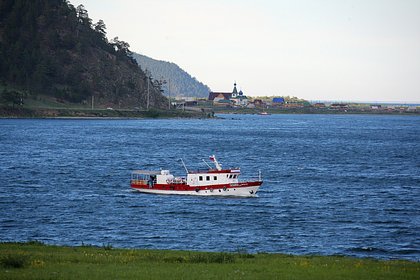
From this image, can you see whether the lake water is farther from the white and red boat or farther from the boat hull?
the white and red boat

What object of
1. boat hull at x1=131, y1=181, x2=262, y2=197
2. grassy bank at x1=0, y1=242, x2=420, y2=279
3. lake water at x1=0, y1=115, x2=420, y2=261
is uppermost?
grassy bank at x1=0, y1=242, x2=420, y2=279

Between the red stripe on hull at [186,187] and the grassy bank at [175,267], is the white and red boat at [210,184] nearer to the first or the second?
the red stripe on hull at [186,187]

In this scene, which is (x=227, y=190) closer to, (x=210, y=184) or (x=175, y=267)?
(x=210, y=184)

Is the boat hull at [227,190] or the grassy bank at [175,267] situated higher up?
the grassy bank at [175,267]

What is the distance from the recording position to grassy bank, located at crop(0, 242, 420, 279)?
31.8 metres

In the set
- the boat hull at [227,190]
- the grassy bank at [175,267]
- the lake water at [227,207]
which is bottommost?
the lake water at [227,207]

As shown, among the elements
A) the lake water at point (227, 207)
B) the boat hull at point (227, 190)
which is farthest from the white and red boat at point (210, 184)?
the lake water at point (227, 207)

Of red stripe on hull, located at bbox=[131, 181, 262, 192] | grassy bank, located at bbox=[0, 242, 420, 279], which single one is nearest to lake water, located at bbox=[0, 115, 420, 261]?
red stripe on hull, located at bbox=[131, 181, 262, 192]

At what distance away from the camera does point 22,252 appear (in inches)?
1526

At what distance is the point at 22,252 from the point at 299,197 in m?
46.2

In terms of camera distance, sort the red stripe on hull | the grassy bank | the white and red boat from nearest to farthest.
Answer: the grassy bank, the red stripe on hull, the white and red boat

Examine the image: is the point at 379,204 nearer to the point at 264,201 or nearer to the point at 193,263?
the point at 264,201

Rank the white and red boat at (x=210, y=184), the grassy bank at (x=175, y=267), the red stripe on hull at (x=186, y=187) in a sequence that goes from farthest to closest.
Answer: the white and red boat at (x=210, y=184) < the red stripe on hull at (x=186, y=187) < the grassy bank at (x=175, y=267)

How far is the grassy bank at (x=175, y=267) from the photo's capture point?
1253 inches
